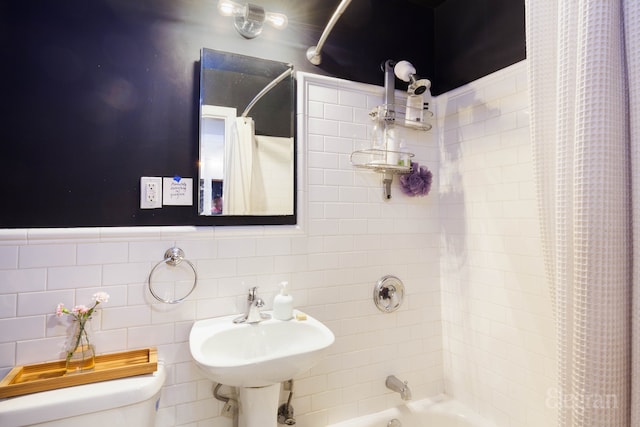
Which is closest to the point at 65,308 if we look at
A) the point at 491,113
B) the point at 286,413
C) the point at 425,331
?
the point at 286,413

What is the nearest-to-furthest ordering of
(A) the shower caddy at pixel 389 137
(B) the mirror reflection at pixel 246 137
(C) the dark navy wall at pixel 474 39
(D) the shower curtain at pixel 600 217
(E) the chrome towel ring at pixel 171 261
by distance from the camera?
(D) the shower curtain at pixel 600 217, (E) the chrome towel ring at pixel 171 261, (B) the mirror reflection at pixel 246 137, (C) the dark navy wall at pixel 474 39, (A) the shower caddy at pixel 389 137

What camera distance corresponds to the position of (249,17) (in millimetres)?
1277

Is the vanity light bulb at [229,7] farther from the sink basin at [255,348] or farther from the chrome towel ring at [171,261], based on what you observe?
the sink basin at [255,348]

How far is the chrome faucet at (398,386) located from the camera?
5.04 feet

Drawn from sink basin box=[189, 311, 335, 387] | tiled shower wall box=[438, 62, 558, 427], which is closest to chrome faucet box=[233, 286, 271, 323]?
sink basin box=[189, 311, 335, 387]

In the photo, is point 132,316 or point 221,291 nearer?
point 132,316

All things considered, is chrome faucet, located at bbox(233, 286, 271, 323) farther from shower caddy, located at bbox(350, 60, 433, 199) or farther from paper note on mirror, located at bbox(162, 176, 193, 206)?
shower caddy, located at bbox(350, 60, 433, 199)

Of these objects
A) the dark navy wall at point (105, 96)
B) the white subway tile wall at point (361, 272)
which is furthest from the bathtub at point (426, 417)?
the dark navy wall at point (105, 96)

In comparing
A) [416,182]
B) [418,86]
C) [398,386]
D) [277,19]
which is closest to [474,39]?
[418,86]

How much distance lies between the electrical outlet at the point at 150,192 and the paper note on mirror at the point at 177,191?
0.02 m

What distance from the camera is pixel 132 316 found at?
47.5 inches

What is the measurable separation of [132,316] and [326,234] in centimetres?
88

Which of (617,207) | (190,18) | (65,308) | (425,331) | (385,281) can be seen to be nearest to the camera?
(617,207)

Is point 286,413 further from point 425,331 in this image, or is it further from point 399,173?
point 399,173
